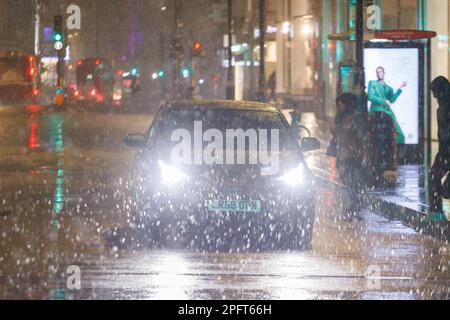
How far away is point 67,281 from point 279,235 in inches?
122

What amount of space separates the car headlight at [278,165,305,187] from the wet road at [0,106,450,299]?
73 centimetres

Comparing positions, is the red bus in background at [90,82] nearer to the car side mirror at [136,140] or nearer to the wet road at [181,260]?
the wet road at [181,260]

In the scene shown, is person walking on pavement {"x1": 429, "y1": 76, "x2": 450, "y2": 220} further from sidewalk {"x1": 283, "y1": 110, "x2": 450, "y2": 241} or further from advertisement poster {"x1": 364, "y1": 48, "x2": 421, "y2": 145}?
advertisement poster {"x1": 364, "y1": 48, "x2": 421, "y2": 145}

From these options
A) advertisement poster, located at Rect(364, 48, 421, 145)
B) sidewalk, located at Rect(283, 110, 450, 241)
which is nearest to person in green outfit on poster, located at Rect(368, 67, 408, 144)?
advertisement poster, located at Rect(364, 48, 421, 145)

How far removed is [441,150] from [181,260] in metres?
5.49

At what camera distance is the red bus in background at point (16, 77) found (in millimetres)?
70375

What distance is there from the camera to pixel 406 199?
16.5 metres

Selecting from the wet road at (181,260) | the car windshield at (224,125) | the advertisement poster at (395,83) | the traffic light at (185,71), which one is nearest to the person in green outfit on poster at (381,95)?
the advertisement poster at (395,83)

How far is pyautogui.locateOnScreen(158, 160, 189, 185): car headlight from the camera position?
466 inches

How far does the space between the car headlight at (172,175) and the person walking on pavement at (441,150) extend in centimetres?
379

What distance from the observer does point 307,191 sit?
39.4 feet

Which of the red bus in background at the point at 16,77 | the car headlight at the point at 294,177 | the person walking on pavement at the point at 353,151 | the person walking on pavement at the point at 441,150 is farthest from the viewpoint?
the red bus in background at the point at 16,77

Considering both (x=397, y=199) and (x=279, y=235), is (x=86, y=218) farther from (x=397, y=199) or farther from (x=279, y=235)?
(x=397, y=199)
